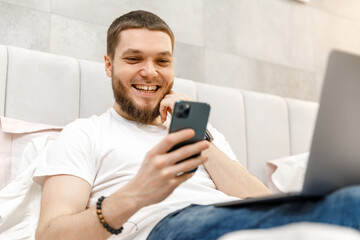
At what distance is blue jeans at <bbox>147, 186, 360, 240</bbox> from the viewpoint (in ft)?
1.73

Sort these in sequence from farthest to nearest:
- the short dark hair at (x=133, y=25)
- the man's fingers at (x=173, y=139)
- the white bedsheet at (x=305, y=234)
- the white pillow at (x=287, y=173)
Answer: the white pillow at (x=287, y=173) → the short dark hair at (x=133, y=25) → the man's fingers at (x=173, y=139) → the white bedsheet at (x=305, y=234)

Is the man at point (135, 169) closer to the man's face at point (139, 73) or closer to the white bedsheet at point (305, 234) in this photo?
the man's face at point (139, 73)

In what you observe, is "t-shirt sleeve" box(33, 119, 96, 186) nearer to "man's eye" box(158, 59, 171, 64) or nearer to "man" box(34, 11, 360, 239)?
"man" box(34, 11, 360, 239)

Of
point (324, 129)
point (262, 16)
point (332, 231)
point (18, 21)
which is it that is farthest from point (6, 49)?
point (262, 16)

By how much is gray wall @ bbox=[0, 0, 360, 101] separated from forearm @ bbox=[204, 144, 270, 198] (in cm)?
82

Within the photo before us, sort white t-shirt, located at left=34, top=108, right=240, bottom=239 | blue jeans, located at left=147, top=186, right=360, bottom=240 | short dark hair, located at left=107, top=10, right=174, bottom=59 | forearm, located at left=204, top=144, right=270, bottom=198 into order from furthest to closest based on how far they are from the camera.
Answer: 1. short dark hair, located at left=107, top=10, right=174, bottom=59
2. forearm, located at left=204, top=144, right=270, bottom=198
3. white t-shirt, located at left=34, top=108, right=240, bottom=239
4. blue jeans, located at left=147, top=186, right=360, bottom=240

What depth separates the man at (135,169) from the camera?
2.38 feet

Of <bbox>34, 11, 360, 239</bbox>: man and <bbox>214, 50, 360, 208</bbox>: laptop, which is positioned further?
<bbox>34, 11, 360, 239</bbox>: man

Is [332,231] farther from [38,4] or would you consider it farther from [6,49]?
[38,4]

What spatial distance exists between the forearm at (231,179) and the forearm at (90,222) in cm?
44

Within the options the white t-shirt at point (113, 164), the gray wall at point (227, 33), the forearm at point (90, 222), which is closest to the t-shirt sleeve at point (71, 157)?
the white t-shirt at point (113, 164)

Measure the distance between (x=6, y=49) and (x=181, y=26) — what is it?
893 millimetres

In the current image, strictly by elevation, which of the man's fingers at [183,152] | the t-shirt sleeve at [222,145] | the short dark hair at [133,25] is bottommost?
the t-shirt sleeve at [222,145]

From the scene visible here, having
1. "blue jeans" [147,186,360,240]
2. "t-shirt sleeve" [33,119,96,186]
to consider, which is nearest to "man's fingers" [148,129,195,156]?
"blue jeans" [147,186,360,240]
